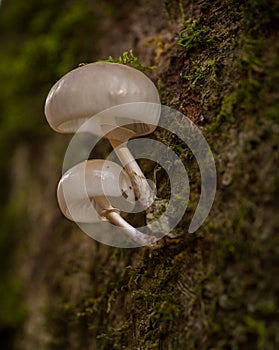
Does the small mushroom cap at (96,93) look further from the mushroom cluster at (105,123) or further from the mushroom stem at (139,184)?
the mushroom stem at (139,184)

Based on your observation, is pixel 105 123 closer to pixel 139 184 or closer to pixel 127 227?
pixel 139 184

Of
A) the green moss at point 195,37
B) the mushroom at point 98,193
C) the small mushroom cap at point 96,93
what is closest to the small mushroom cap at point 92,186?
the mushroom at point 98,193

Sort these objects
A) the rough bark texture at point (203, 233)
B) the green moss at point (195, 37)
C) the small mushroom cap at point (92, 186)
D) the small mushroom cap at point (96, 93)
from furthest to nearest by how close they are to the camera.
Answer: the green moss at point (195, 37), the small mushroom cap at point (92, 186), the small mushroom cap at point (96, 93), the rough bark texture at point (203, 233)

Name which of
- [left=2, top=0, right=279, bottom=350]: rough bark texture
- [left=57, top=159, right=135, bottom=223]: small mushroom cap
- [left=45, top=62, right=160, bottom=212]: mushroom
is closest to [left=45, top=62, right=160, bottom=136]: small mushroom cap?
[left=45, top=62, right=160, bottom=212]: mushroom

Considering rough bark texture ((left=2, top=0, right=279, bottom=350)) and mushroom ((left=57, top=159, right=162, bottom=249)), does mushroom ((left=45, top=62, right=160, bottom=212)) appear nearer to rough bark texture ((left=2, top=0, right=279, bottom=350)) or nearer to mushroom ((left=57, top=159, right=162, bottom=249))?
mushroom ((left=57, top=159, right=162, bottom=249))

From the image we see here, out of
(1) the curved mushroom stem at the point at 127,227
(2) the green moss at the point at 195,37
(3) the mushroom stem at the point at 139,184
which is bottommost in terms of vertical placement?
(1) the curved mushroom stem at the point at 127,227

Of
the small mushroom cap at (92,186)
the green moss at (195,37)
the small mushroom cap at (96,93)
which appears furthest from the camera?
the green moss at (195,37)
